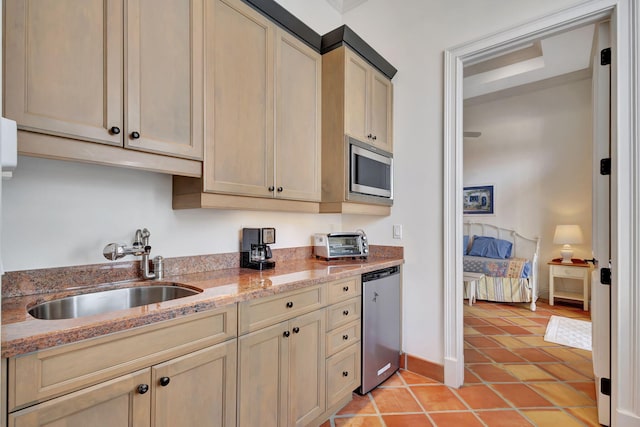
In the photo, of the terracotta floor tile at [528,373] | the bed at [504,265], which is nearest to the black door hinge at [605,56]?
the terracotta floor tile at [528,373]

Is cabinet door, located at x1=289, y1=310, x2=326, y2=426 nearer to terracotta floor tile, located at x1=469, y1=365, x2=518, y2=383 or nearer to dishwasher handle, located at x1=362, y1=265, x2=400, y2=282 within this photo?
dishwasher handle, located at x1=362, y1=265, x2=400, y2=282

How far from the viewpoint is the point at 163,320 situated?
1.09 metres

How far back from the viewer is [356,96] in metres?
2.27

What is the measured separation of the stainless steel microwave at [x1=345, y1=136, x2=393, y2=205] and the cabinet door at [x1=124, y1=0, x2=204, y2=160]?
1.05m

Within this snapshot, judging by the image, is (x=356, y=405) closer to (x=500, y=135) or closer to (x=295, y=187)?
(x=295, y=187)

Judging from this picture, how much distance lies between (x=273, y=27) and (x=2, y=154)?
164cm

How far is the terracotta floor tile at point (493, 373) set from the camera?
7.80 ft

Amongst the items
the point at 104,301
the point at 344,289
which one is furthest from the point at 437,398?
the point at 104,301

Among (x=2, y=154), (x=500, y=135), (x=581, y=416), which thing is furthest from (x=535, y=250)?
(x=2, y=154)

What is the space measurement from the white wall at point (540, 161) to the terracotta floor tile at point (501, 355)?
2541 mm

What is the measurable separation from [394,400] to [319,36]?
256cm

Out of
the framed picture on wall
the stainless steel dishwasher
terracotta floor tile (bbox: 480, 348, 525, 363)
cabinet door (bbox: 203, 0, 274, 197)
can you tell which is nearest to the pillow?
the framed picture on wall

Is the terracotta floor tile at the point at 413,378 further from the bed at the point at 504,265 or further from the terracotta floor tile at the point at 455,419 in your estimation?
the bed at the point at 504,265

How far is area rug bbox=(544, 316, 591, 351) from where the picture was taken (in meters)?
3.04
